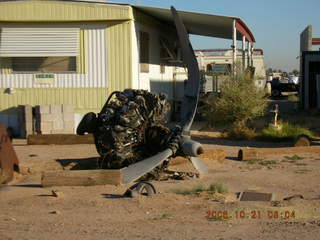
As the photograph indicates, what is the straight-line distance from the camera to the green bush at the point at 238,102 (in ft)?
53.6

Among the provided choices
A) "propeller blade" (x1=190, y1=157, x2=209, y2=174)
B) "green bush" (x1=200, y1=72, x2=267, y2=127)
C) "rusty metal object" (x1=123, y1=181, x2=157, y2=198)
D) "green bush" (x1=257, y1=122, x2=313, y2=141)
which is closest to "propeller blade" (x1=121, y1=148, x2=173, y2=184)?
"propeller blade" (x1=190, y1=157, x2=209, y2=174)

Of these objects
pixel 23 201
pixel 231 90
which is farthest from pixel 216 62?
pixel 23 201

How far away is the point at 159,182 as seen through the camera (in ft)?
32.9

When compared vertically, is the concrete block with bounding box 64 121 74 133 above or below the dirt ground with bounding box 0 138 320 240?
above

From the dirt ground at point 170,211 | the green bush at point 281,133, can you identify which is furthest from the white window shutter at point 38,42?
the green bush at point 281,133

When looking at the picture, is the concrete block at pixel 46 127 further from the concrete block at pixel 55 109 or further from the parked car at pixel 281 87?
the parked car at pixel 281 87

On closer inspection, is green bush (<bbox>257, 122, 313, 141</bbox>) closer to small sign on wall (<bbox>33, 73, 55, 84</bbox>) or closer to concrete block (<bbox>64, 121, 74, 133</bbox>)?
concrete block (<bbox>64, 121, 74, 133</bbox>)

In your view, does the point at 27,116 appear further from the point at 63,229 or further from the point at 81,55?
the point at 63,229

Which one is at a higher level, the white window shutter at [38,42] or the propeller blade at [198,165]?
the white window shutter at [38,42]

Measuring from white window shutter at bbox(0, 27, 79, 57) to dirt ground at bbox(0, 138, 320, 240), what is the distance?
5999 millimetres

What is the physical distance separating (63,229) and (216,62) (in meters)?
26.7

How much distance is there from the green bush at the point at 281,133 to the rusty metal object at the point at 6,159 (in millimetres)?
7664

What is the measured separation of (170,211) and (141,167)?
203 centimetres

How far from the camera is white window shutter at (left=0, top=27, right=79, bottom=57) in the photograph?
1638 cm
